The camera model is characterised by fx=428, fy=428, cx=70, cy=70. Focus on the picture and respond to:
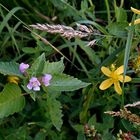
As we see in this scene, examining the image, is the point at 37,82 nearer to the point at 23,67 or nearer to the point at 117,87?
the point at 23,67

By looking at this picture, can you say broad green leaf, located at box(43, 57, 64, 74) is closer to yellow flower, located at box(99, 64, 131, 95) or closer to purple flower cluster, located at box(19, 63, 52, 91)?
purple flower cluster, located at box(19, 63, 52, 91)

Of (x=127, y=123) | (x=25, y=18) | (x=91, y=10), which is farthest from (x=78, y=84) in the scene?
(x=25, y=18)

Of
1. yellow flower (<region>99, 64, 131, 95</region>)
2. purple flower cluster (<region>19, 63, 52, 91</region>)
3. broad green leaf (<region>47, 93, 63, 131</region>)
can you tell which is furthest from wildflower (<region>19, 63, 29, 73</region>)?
yellow flower (<region>99, 64, 131, 95</region>)

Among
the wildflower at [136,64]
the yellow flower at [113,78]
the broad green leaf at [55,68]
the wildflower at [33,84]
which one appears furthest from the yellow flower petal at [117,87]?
the wildflower at [33,84]

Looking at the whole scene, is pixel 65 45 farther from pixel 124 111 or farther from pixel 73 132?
pixel 124 111

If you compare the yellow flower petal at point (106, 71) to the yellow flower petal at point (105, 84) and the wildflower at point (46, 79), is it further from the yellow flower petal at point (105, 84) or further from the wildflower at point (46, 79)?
the wildflower at point (46, 79)

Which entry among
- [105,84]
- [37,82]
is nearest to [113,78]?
[105,84]
